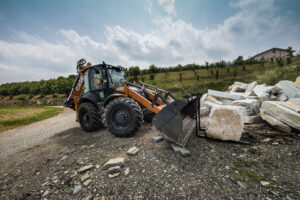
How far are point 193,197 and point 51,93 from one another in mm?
46894

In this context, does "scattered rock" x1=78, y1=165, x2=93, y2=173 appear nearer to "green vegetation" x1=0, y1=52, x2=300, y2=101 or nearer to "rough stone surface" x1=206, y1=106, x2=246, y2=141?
"rough stone surface" x1=206, y1=106, x2=246, y2=141

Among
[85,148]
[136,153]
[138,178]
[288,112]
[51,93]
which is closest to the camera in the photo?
[138,178]

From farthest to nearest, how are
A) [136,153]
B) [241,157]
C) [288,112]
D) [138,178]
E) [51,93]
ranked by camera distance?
[51,93] → [288,112] → [136,153] → [241,157] → [138,178]

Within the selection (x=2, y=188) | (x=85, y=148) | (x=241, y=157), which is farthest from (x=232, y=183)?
(x=2, y=188)

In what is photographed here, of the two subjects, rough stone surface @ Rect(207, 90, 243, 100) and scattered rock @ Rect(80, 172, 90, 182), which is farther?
rough stone surface @ Rect(207, 90, 243, 100)

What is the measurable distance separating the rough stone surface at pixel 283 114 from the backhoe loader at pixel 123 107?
5.99ft

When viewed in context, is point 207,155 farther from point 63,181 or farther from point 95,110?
point 95,110

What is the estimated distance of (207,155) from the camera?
7.77 ft

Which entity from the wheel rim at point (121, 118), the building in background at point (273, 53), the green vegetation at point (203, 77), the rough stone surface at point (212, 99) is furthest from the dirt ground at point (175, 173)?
the building in background at point (273, 53)

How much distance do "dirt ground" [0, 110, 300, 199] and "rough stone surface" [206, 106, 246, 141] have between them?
196 millimetres

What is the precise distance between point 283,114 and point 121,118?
423 cm

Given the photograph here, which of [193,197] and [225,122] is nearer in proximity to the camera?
[193,197]

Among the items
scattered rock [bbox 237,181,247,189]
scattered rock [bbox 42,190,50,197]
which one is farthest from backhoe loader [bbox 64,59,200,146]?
Result: scattered rock [bbox 42,190,50,197]

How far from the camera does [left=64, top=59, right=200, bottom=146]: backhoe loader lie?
99.4 inches
